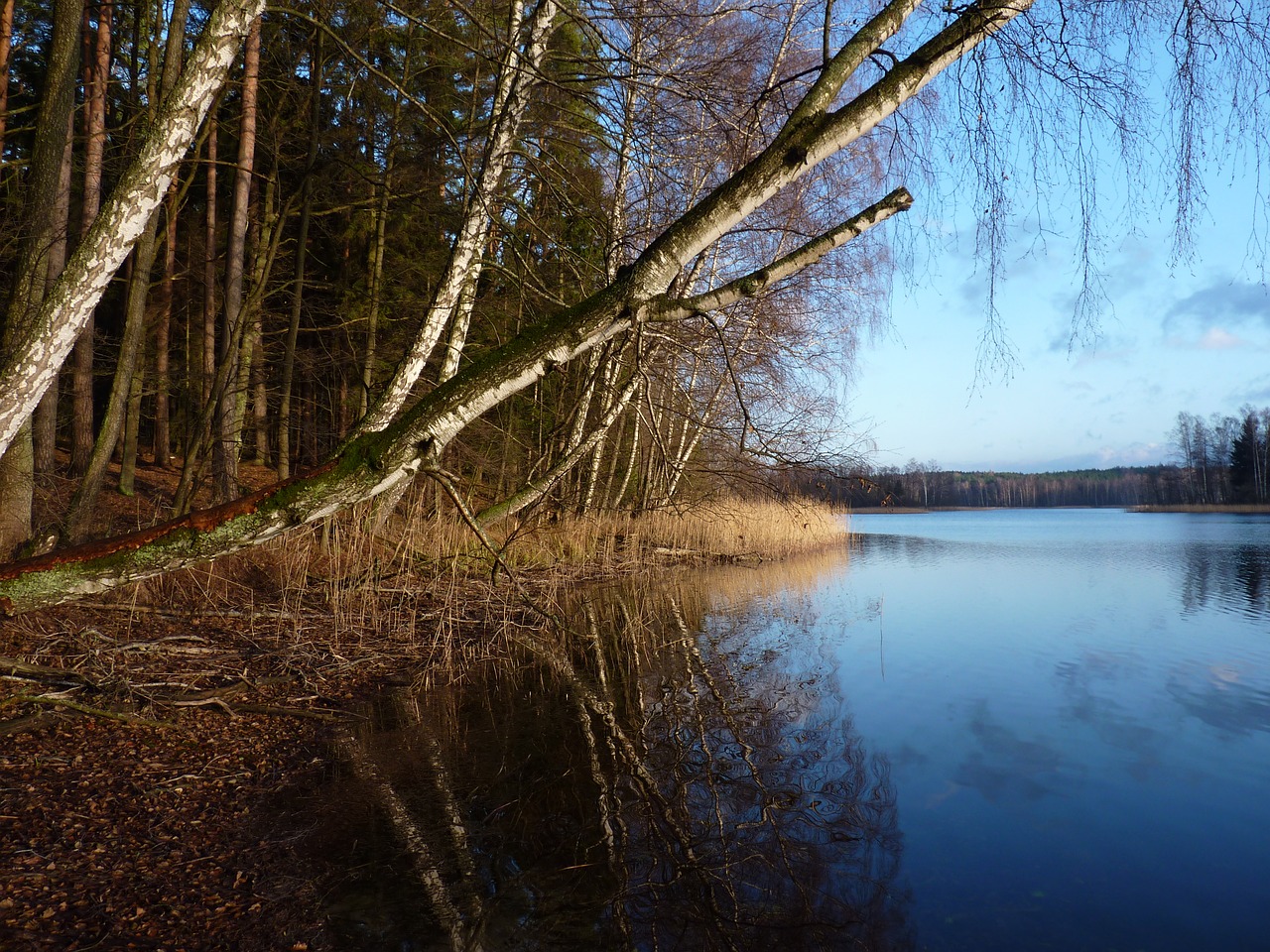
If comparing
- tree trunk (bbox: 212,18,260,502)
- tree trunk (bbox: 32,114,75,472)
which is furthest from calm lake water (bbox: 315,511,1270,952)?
tree trunk (bbox: 32,114,75,472)

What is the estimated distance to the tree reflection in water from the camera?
2.29 metres

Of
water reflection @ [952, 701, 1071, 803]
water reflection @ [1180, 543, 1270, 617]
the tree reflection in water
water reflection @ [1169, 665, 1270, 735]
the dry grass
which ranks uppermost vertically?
the dry grass

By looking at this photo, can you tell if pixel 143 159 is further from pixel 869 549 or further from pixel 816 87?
pixel 869 549

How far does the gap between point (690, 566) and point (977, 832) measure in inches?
365

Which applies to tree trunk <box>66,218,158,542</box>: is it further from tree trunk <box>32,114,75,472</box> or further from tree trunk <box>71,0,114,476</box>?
tree trunk <box>71,0,114,476</box>

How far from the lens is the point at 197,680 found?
165 inches

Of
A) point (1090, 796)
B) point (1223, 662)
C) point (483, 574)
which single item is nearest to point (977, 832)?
point (1090, 796)

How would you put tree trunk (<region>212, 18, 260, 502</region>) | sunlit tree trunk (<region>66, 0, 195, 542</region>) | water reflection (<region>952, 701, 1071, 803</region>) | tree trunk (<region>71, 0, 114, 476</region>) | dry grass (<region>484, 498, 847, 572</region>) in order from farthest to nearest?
dry grass (<region>484, 498, 847, 572</region>) < tree trunk (<region>212, 18, 260, 502</region>) < tree trunk (<region>71, 0, 114, 476</region>) < sunlit tree trunk (<region>66, 0, 195, 542</region>) < water reflection (<region>952, 701, 1071, 803</region>)

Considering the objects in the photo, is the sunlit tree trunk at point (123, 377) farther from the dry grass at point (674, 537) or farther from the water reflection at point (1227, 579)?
the water reflection at point (1227, 579)

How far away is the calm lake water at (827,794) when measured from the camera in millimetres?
2348

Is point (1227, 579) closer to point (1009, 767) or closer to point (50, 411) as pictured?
point (1009, 767)

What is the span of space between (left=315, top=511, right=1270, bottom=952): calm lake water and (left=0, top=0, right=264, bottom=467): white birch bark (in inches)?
88.2

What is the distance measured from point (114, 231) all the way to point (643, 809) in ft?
10.9

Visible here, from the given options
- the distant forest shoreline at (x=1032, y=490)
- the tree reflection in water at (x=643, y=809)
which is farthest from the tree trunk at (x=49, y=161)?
the distant forest shoreline at (x=1032, y=490)
